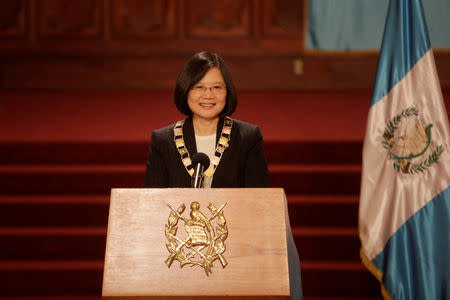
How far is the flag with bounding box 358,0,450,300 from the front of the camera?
3.04 meters

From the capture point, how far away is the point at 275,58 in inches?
255

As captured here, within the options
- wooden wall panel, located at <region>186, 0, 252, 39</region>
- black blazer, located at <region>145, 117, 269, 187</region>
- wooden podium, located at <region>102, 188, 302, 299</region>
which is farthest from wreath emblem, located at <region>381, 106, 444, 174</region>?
wooden wall panel, located at <region>186, 0, 252, 39</region>

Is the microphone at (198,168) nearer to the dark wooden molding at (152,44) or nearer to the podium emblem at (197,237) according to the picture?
the podium emblem at (197,237)

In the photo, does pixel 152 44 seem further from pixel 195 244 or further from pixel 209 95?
pixel 195 244

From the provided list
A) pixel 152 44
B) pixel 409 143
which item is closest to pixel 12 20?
pixel 152 44

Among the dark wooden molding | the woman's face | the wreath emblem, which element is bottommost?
the wreath emblem

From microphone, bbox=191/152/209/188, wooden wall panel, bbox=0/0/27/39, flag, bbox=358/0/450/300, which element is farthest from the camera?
wooden wall panel, bbox=0/0/27/39

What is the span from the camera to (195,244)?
5.12 feet

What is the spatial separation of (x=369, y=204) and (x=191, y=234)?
6.13ft

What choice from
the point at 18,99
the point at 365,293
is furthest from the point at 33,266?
the point at 18,99

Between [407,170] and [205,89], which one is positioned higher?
[205,89]

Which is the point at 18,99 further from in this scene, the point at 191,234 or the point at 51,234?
the point at 191,234

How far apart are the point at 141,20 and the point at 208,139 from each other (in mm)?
4935

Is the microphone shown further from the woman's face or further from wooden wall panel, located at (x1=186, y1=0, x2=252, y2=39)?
wooden wall panel, located at (x1=186, y1=0, x2=252, y2=39)
